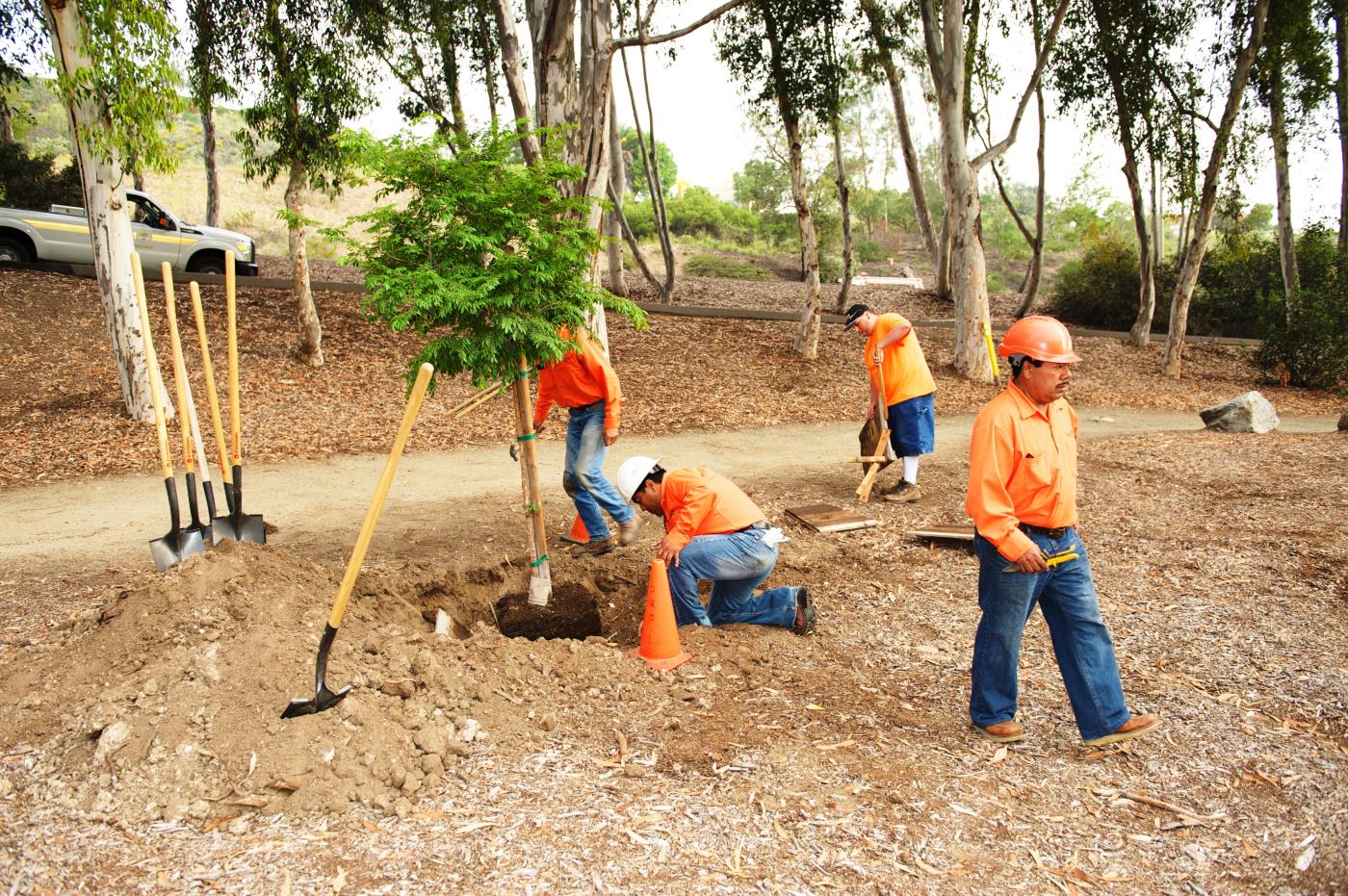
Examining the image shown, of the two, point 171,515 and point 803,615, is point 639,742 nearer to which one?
point 803,615

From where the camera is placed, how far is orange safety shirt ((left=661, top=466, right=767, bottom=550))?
495 centimetres

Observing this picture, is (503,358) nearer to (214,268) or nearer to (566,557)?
(566,557)

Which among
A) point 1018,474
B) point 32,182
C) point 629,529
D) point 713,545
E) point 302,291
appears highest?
point 32,182

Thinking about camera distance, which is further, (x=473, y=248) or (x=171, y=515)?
(x=171, y=515)

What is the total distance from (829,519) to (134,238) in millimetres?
13849

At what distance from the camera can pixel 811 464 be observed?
10.3 meters

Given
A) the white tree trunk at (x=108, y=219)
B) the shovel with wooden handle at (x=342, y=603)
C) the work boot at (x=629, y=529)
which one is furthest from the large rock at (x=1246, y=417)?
the white tree trunk at (x=108, y=219)

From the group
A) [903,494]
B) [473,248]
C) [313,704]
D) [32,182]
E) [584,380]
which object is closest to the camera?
[313,704]

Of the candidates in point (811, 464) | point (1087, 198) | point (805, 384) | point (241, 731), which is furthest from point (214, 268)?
point (1087, 198)

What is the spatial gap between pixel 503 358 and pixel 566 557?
2.02 meters

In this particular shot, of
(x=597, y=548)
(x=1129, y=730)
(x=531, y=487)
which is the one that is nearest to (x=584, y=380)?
(x=531, y=487)

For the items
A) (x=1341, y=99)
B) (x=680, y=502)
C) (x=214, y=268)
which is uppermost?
(x=1341, y=99)

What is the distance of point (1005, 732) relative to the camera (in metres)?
3.95

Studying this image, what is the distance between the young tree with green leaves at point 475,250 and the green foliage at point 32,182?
59.0 feet
